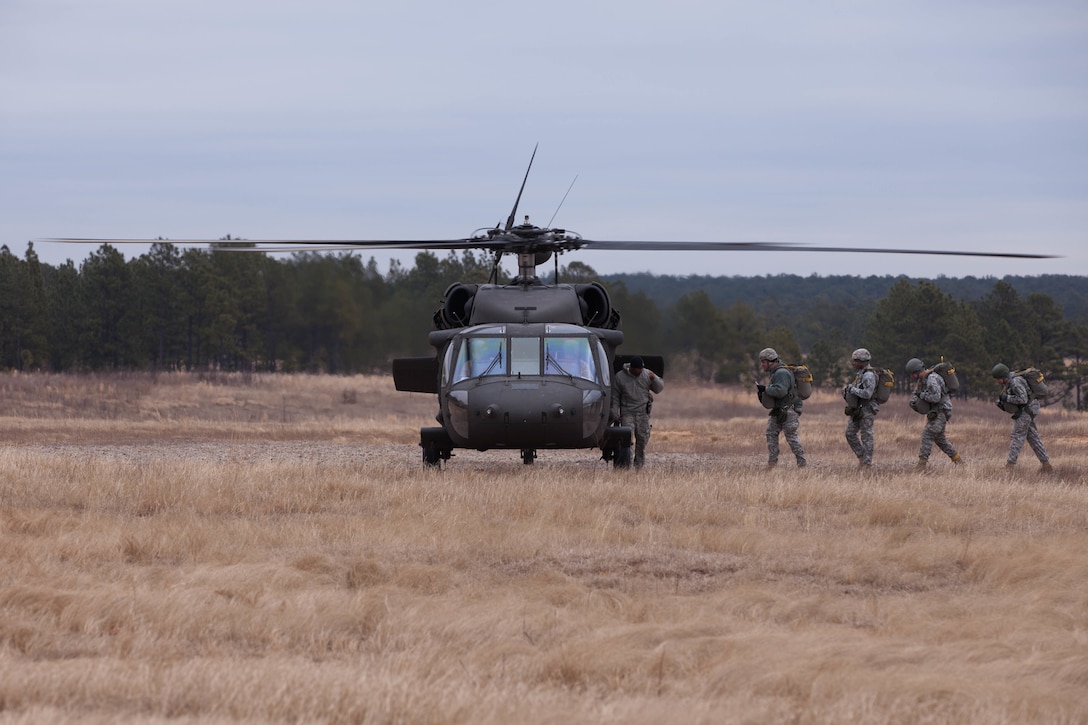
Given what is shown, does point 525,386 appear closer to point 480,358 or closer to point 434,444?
point 480,358

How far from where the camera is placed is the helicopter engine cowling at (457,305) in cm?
1706

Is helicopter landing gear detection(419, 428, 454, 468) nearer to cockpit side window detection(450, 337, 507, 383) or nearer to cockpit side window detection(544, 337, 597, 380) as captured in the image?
cockpit side window detection(450, 337, 507, 383)

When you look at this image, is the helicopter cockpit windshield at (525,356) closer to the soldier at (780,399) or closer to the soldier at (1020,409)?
the soldier at (780,399)

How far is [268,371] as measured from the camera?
5997 centimetres

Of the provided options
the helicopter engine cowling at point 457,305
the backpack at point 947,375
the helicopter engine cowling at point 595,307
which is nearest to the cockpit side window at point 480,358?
the helicopter engine cowling at point 457,305

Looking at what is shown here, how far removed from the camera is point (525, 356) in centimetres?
1495

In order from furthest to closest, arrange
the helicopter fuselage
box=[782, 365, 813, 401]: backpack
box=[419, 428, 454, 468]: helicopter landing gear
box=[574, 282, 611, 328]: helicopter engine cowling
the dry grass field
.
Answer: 1. box=[574, 282, 611, 328]: helicopter engine cowling
2. box=[782, 365, 813, 401]: backpack
3. box=[419, 428, 454, 468]: helicopter landing gear
4. the helicopter fuselage
5. the dry grass field

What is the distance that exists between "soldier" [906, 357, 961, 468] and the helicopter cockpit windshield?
4576 millimetres

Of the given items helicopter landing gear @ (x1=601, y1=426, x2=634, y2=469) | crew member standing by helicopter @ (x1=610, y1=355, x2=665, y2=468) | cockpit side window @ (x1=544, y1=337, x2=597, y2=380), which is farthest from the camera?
crew member standing by helicopter @ (x1=610, y1=355, x2=665, y2=468)

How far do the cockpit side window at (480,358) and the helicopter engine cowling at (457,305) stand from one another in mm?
1821

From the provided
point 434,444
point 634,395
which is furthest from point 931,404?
point 434,444

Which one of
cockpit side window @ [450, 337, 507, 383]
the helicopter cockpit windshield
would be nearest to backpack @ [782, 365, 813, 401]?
the helicopter cockpit windshield

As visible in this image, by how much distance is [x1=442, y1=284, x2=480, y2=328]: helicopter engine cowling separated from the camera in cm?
1706

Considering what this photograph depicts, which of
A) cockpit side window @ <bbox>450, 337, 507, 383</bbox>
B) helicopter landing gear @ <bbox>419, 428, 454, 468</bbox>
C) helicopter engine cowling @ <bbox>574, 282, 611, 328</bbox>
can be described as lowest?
helicopter landing gear @ <bbox>419, 428, 454, 468</bbox>
